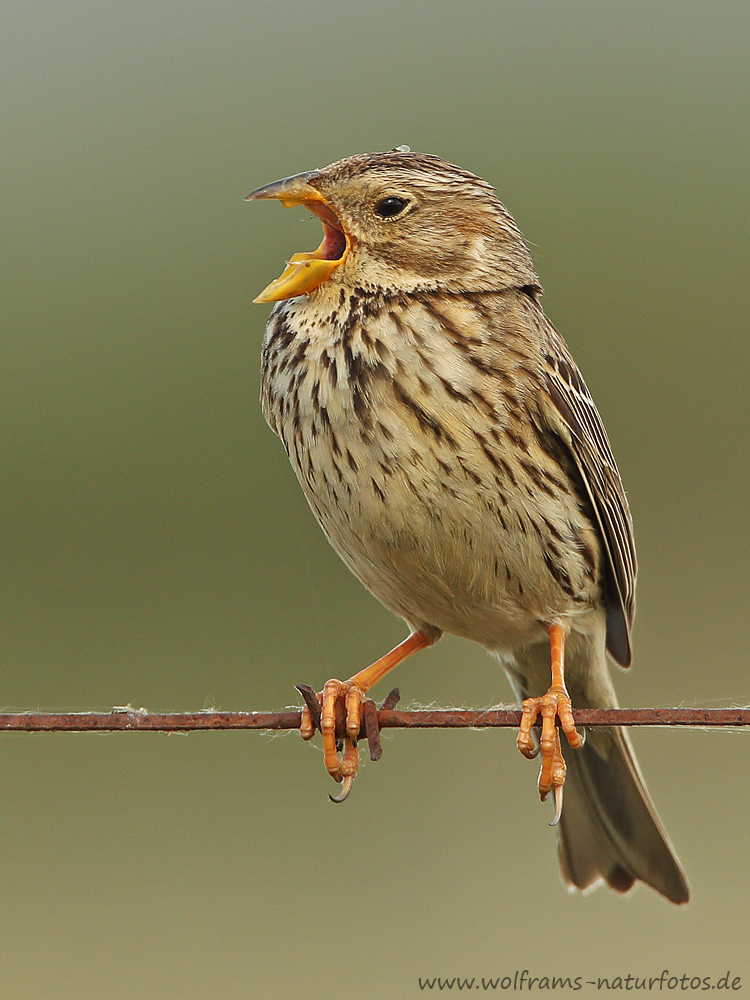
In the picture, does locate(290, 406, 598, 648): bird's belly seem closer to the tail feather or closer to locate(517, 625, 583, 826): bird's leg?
locate(517, 625, 583, 826): bird's leg

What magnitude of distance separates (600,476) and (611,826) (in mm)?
1152

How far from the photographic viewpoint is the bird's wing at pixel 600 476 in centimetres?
391

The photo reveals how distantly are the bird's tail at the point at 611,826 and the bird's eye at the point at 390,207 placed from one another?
1.60 metres

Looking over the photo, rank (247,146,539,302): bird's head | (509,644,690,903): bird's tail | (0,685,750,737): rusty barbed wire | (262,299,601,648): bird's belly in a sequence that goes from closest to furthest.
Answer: (0,685,750,737): rusty barbed wire, (262,299,601,648): bird's belly, (247,146,539,302): bird's head, (509,644,690,903): bird's tail

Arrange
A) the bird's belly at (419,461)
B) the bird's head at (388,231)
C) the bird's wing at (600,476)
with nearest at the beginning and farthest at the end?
the bird's belly at (419,461), the bird's head at (388,231), the bird's wing at (600,476)

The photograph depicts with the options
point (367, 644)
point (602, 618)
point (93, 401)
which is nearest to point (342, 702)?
point (602, 618)

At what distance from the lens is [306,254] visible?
12.7 ft

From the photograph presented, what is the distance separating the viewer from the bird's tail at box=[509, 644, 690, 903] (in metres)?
4.20

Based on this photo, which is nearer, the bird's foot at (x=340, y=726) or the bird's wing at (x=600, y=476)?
the bird's foot at (x=340, y=726)

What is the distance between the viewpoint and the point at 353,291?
12.4 ft

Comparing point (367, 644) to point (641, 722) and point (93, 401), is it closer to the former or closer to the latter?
point (93, 401)

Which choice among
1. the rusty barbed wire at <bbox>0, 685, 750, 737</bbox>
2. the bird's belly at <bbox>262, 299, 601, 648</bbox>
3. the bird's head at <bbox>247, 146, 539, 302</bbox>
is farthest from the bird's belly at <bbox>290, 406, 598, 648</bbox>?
the rusty barbed wire at <bbox>0, 685, 750, 737</bbox>

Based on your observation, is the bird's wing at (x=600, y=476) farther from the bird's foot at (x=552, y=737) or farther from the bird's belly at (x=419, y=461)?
the bird's foot at (x=552, y=737)

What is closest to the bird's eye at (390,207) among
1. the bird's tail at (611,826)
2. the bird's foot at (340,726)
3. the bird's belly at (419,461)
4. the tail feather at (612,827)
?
the bird's belly at (419,461)
